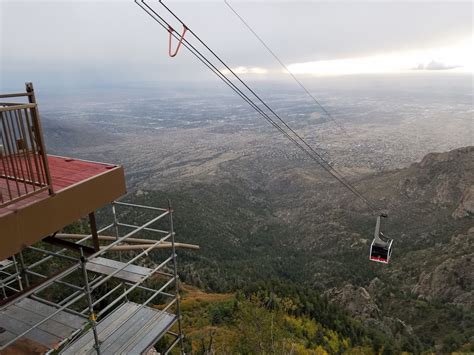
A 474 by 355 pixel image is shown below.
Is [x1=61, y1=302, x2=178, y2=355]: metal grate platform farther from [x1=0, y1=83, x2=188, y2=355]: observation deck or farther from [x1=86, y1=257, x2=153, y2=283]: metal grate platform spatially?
[x1=86, y1=257, x2=153, y2=283]: metal grate platform

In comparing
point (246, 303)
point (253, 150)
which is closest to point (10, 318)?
point (246, 303)

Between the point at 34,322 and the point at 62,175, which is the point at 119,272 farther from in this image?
the point at 62,175

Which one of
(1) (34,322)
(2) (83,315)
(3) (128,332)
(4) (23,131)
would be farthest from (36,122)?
(3) (128,332)

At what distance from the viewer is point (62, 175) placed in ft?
15.9

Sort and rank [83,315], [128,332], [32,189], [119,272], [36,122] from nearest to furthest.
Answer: [36,122]
[32,189]
[83,315]
[128,332]
[119,272]

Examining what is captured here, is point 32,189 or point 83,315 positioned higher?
point 32,189

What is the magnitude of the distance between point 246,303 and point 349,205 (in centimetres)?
6264

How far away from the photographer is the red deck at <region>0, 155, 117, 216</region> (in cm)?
383

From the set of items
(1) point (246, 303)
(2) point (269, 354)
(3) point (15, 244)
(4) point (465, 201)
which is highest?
(3) point (15, 244)

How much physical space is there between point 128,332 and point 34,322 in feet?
4.62

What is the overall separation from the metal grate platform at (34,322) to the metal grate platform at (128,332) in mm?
526

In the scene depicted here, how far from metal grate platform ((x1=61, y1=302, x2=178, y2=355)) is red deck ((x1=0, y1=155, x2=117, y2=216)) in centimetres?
225

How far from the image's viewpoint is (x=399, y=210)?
65.6 metres

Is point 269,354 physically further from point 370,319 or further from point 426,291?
point 426,291
